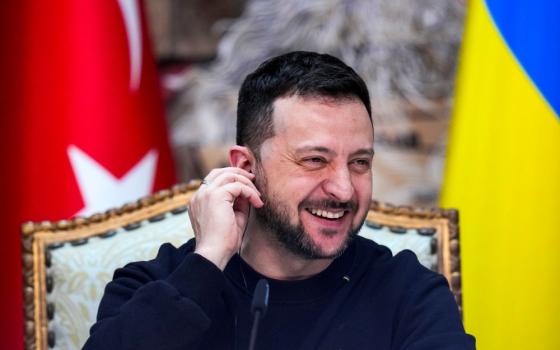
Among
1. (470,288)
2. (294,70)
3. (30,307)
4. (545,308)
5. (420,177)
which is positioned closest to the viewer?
(294,70)

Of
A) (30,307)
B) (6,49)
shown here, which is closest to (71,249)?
(30,307)

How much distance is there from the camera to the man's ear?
5.30 ft

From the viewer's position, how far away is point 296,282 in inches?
61.2

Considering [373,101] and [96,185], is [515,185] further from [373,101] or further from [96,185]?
[96,185]

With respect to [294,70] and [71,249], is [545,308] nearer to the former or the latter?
[294,70]

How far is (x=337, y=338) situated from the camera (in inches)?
59.5

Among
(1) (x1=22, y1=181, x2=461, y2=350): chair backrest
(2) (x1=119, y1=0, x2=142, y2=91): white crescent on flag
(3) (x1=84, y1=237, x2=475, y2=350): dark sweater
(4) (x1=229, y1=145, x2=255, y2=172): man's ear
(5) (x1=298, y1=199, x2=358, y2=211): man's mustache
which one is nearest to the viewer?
(3) (x1=84, y1=237, x2=475, y2=350): dark sweater

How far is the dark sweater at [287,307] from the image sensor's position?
1.39m

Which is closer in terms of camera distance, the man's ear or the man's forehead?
the man's forehead

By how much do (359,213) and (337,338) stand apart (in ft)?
0.71

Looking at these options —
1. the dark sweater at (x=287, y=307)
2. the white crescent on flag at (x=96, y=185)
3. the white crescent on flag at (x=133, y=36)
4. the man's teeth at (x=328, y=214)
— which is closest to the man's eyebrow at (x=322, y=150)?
the man's teeth at (x=328, y=214)

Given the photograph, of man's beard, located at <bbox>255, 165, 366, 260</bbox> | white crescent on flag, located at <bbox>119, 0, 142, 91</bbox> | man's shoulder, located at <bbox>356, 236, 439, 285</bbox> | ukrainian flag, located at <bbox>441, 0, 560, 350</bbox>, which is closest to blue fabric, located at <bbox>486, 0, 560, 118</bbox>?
ukrainian flag, located at <bbox>441, 0, 560, 350</bbox>

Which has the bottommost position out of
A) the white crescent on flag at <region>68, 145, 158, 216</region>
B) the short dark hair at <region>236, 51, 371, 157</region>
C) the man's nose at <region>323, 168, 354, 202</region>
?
the man's nose at <region>323, 168, 354, 202</region>

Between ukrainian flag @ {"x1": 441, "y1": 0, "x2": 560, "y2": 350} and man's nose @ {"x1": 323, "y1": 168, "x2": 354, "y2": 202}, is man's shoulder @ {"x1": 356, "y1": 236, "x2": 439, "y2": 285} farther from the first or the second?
ukrainian flag @ {"x1": 441, "y1": 0, "x2": 560, "y2": 350}
